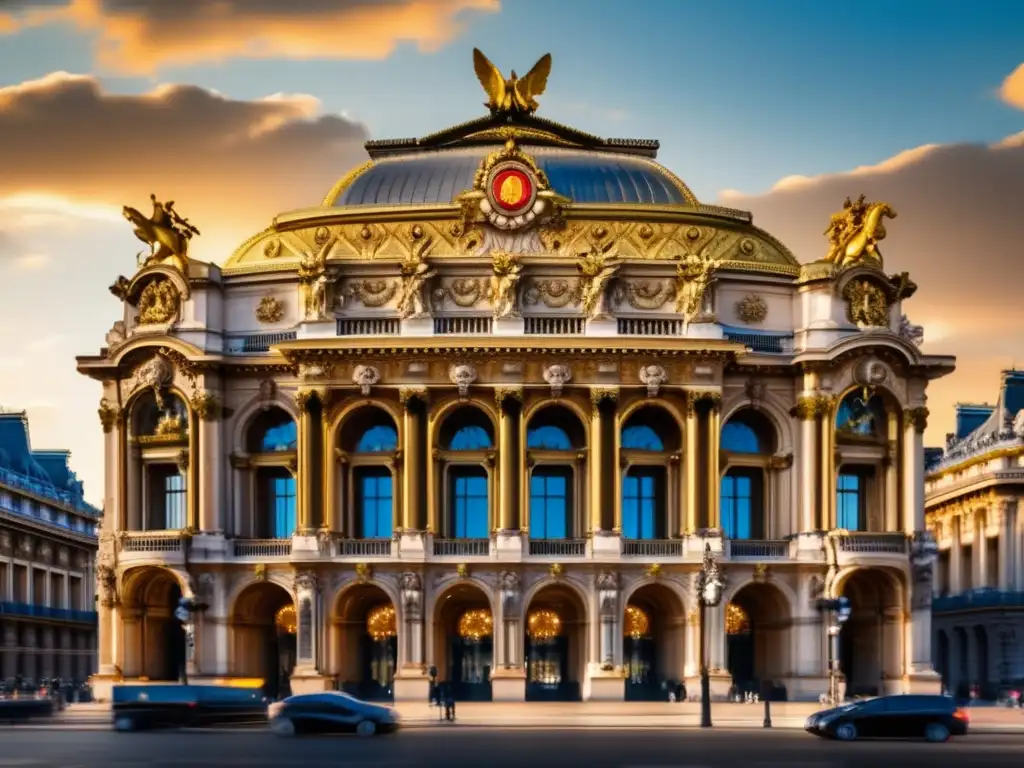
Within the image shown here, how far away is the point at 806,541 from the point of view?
9594 cm

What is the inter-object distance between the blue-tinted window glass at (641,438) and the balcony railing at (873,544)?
858cm

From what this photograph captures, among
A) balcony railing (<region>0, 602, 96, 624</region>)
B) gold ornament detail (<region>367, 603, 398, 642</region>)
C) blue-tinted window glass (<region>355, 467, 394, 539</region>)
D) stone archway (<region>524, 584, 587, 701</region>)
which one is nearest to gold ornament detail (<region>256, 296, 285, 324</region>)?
blue-tinted window glass (<region>355, 467, 394, 539</region>)

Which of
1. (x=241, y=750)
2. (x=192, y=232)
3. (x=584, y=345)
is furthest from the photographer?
(x=192, y=232)

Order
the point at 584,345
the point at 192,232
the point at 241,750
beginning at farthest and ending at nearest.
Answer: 1. the point at 192,232
2. the point at 584,345
3. the point at 241,750

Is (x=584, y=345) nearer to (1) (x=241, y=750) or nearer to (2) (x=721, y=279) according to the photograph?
(2) (x=721, y=279)

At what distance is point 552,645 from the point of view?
97.4 meters

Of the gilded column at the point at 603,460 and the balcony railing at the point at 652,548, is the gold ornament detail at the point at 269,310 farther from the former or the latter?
the balcony railing at the point at 652,548

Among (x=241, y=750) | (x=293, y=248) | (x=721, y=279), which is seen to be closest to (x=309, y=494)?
(x=293, y=248)

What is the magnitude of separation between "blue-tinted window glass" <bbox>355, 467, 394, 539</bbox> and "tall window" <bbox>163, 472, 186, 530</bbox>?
770 cm

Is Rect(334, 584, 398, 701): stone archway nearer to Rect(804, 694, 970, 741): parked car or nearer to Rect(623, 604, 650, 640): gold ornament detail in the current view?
Rect(623, 604, 650, 640): gold ornament detail

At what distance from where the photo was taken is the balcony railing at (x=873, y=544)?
95.6 m

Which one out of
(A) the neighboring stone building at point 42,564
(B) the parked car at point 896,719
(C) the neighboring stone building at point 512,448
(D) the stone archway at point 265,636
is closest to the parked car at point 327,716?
(B) the parked car at point 896,719

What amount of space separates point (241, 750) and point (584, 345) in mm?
39985

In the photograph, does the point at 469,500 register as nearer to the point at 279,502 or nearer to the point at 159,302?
the point at 279,502
